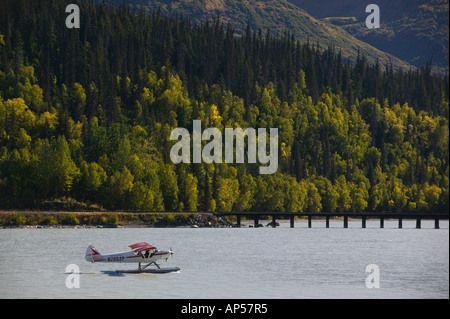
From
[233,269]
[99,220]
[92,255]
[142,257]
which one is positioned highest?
[142,257]

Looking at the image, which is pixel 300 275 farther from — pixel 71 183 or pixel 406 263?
pixel 71 183

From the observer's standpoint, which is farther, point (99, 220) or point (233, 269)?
point (99, 220)

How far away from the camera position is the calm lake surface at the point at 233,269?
211 ft

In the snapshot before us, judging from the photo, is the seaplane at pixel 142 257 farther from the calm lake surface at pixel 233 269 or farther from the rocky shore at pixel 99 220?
the rocky shore at pixel 99 220

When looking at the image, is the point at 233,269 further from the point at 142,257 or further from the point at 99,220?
the point at 99,220

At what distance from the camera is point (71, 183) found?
174 metres

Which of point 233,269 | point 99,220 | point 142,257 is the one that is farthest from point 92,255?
point 99,220

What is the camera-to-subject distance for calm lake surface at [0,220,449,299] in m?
64.2

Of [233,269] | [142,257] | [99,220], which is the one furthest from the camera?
[99,220]

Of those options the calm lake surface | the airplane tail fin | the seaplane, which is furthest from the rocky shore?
the seaplane

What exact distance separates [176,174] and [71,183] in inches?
1205

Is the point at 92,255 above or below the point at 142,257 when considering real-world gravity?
below

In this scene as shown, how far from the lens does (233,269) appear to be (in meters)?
81.0
